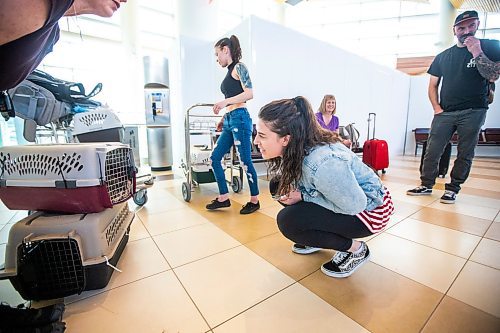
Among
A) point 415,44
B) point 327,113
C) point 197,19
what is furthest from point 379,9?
point 327,113

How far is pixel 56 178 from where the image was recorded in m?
0.87

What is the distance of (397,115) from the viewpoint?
20.4 ft

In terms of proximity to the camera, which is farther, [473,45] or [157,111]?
[157,111]

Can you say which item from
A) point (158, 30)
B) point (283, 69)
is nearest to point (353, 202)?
point (283, 69)

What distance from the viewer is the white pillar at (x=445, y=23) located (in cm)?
784

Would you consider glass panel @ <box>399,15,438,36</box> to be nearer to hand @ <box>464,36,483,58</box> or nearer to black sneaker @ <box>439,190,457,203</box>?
hand @ <box>464,36,483,58</box>

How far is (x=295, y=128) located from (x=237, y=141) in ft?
2.85

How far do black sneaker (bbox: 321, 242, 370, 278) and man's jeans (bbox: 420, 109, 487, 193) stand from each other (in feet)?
5.51

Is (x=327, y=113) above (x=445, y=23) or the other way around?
the other way around

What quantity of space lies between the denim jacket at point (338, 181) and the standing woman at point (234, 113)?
0.86 metres

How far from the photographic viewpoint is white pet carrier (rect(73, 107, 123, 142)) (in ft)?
4.48

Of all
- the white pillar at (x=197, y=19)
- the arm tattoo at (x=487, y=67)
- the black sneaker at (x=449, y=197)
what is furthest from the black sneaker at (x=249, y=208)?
the white pillar at (x=197, y=19)

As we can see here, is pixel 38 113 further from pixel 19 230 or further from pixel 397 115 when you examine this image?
pixel 397 115

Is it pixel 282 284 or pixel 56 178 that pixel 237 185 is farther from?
pixel 56 178
